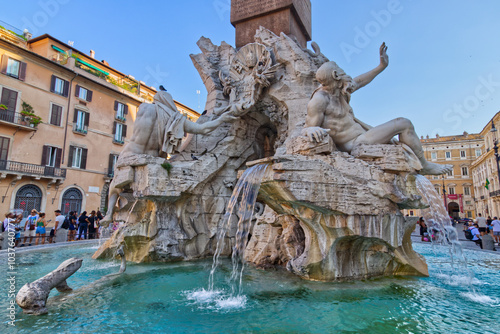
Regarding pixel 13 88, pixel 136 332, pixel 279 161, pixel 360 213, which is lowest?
pixel 136 332

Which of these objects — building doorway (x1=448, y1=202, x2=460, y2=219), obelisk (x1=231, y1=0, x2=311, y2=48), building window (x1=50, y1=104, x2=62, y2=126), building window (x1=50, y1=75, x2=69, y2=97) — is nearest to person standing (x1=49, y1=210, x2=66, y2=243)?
obelisk (x1=231, y1=0, x2=311, y2=48)

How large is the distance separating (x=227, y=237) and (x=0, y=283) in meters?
4.56

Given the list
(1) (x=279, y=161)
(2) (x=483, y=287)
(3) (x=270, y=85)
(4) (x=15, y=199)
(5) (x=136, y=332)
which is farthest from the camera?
(4) (x=15, y=199)

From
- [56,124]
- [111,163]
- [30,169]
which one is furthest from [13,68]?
[111,163]

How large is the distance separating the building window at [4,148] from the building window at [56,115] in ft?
9.50

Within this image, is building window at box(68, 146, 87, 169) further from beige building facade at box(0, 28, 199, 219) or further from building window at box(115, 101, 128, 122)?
building window at box(115, 101, 128, 122)

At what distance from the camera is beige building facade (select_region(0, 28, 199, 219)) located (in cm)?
1814

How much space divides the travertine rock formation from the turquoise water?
56 cm

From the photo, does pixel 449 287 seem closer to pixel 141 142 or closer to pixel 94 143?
pixel 141 142

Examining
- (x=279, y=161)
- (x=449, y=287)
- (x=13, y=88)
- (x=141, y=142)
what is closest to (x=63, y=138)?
(x=13, y=88)

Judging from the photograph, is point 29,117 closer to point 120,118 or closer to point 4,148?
point 4,148

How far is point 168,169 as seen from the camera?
6797 millimetres

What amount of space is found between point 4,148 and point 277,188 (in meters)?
20.2

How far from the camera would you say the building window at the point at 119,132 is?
946 inches
